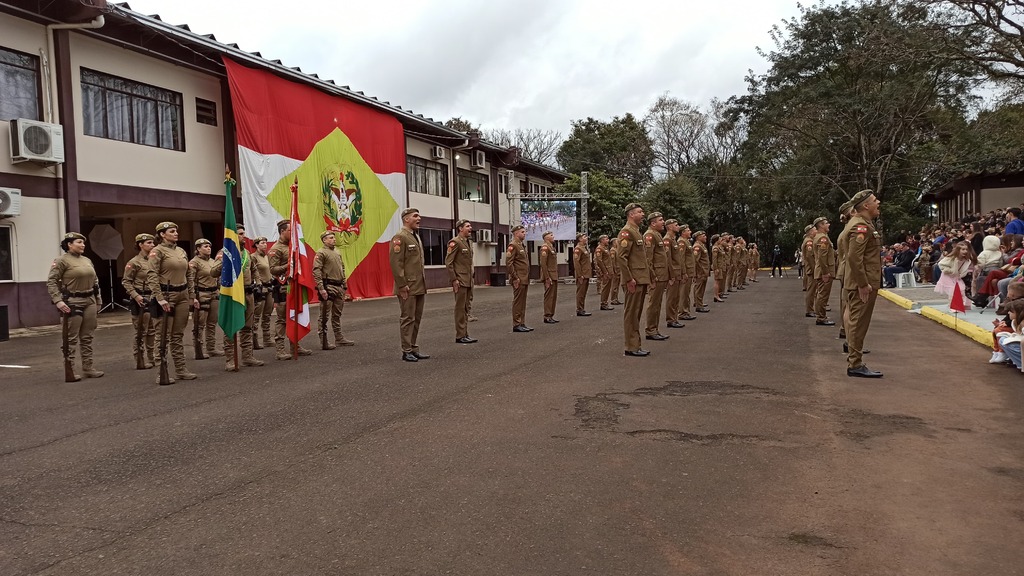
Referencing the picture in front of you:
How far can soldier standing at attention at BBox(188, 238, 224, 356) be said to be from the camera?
34.9ft

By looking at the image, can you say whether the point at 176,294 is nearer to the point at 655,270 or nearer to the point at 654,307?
the point at 654,307

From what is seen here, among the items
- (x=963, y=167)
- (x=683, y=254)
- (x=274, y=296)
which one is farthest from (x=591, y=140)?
(x=274, y=296)

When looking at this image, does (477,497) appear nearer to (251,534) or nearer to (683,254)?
(251,534)

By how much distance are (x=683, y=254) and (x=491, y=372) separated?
737 centimetres

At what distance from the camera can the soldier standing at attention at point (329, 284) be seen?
37.2 feet

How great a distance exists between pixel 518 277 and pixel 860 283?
6917 millimetres

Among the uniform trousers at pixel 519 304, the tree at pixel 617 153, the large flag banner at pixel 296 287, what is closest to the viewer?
the large flag banner at pixel 296 287

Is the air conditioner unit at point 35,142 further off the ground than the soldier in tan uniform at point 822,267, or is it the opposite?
the air conditioner unit at point 35,142

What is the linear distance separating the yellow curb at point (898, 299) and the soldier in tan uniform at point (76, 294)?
16.2 m

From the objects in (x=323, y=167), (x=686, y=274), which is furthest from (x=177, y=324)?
(x=323, y=167)

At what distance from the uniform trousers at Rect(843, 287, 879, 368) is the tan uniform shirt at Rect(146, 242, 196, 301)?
7988 mm

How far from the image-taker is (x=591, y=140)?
185 ft

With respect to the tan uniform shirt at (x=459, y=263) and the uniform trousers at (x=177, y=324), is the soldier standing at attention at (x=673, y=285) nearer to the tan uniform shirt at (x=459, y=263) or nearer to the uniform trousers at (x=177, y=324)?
the tan uniform shirt at (x=459, y=263)

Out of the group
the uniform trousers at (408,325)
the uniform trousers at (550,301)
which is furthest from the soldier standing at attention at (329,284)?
the uniform trousers at (550,301)
